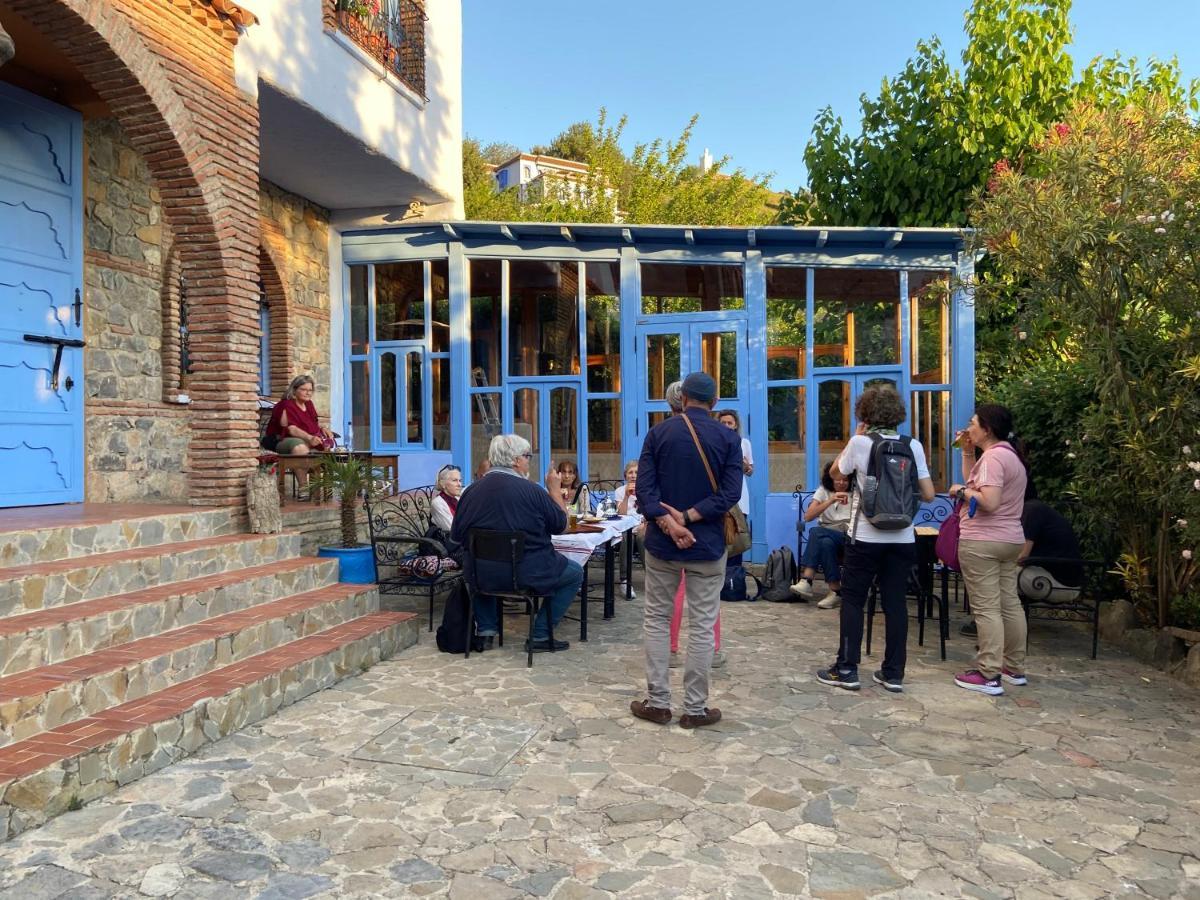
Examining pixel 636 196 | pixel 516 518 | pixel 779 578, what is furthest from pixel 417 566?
pixel 636 196

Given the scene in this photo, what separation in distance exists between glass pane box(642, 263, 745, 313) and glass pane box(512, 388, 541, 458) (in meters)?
1.79

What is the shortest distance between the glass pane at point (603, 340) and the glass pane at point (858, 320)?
7.69 ft

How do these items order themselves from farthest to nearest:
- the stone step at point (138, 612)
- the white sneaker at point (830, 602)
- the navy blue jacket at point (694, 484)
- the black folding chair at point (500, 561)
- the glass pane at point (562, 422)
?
the glass pane at point (562, 422), the white sneaker at point (830, 602), the black folding chair at point (500, 561), the navy blue jacket at point (694, 484), the stone step at point (138, 612)

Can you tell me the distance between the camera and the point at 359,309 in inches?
411

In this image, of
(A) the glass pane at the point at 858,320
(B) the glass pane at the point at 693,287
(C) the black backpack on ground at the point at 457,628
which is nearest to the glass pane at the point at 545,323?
(B) the glass pane at the point at 693,287

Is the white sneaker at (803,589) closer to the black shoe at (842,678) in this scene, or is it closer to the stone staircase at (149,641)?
the black shoe at (842,678)

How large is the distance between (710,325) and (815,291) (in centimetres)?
136

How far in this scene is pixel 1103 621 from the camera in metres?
6.12

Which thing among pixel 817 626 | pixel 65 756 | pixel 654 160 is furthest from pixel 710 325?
pixel 654 160

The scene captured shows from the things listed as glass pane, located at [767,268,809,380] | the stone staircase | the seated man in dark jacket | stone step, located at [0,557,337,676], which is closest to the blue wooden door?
the stone staircase

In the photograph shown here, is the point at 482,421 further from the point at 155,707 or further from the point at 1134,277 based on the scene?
the point at 1134,277

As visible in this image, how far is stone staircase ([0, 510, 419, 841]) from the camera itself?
10.8ft

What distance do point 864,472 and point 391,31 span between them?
25.2 feet

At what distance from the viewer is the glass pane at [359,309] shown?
34.2 ft
